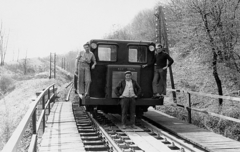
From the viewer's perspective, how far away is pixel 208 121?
40.4 feet

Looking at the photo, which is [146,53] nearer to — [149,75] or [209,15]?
[149,75]

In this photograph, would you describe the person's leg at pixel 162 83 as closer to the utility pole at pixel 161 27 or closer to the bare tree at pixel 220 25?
the bare tree at pixel 220 25

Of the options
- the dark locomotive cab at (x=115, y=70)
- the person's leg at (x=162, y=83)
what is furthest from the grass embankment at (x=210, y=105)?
the dark locomotive cab at (x=115, y=70)

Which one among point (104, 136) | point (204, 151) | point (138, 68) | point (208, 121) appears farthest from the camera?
point (208, 121)

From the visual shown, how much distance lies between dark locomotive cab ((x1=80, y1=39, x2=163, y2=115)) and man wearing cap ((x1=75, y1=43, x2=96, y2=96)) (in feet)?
1.08

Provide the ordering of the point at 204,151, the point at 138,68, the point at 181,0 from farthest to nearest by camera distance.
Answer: the point at 181,0, the point at 138,68, the point at 204,151

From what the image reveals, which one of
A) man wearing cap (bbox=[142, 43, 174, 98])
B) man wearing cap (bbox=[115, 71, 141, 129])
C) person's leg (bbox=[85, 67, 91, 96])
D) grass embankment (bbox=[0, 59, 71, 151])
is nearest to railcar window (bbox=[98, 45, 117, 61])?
person's leg (bbox=[85, 67, 91, 96])

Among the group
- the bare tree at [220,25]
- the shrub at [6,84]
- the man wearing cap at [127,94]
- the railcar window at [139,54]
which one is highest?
the bare tree at [220,25]

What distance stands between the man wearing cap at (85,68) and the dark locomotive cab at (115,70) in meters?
0.33

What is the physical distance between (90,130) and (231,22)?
29.4 ft

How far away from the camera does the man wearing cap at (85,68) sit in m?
10.3

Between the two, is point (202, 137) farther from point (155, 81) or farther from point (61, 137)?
point (61, 137)

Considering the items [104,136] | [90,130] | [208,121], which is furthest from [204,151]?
[208,121]

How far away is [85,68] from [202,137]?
13.4 ft
